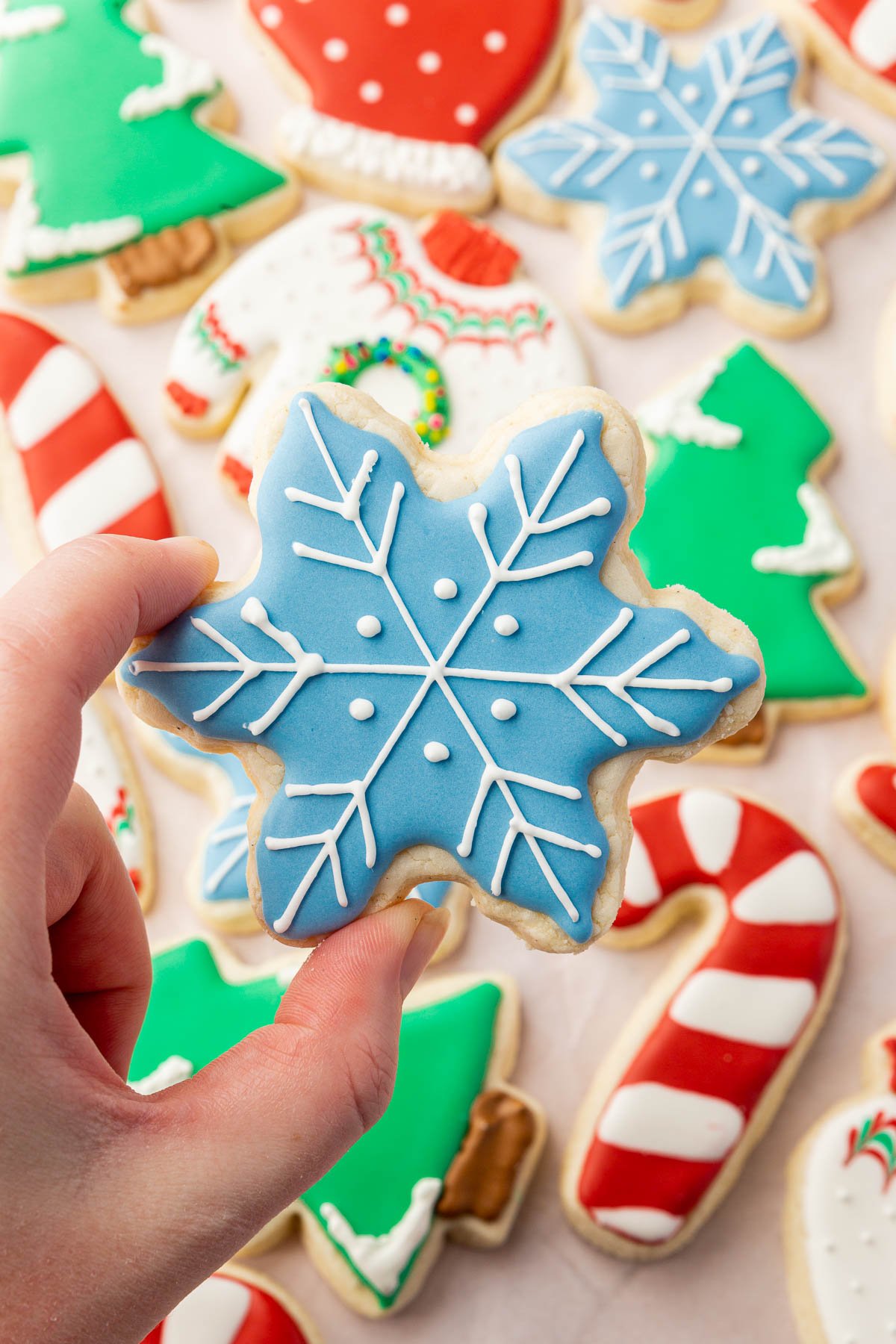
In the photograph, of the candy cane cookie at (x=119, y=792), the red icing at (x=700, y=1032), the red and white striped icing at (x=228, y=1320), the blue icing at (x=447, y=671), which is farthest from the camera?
the candy cane cookie at (x=119, y=792)

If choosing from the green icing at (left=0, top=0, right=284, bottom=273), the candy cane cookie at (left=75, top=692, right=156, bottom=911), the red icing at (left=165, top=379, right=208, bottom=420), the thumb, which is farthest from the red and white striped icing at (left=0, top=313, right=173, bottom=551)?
the thumb

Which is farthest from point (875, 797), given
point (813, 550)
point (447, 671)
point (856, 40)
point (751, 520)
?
point (856, 40)

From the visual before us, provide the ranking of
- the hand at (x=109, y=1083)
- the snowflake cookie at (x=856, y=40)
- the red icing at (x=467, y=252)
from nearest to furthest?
the hand at (x=109, y=1083) < the red icing at (x=467, y=252) < the snowflake cookie at (x=856, y=40)

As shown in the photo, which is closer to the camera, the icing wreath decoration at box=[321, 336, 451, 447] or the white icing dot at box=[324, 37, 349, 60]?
the icing wreath decoration at box=[321, 336, 451, 447]

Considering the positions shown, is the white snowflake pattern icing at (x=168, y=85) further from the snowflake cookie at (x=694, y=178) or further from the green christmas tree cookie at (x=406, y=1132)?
the green christmas tree cookie at (x=406, y=1132)

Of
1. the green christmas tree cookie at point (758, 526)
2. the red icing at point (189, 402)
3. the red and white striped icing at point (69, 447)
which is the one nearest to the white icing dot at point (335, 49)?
the red icing at point (189, 402)

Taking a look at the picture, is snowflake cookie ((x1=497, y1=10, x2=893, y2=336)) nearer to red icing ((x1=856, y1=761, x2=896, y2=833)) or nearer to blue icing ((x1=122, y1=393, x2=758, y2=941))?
red icing ((x1=856, y1=761, x2=896, y2=833))

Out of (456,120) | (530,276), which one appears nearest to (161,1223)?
(530,276)
